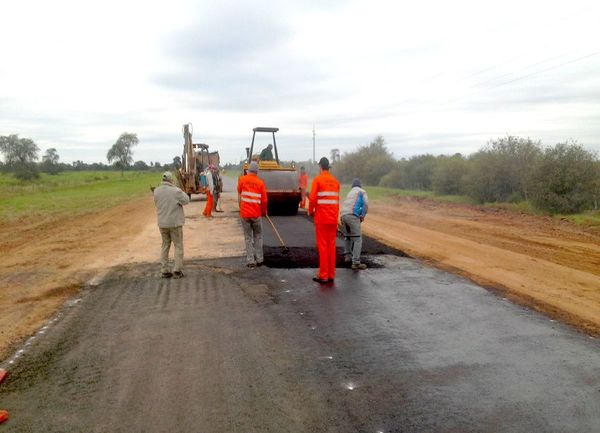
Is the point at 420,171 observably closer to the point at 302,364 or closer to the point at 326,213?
the point at 326,213

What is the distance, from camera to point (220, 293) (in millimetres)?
7578

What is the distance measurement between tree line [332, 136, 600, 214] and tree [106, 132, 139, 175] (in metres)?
73.4

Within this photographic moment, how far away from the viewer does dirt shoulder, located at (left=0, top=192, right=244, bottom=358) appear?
711 cm

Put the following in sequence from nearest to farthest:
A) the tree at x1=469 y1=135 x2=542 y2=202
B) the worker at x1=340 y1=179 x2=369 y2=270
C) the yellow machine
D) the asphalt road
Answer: the asphalt road < the worker at x1=340 y1=179 x2=369 y2=270 < the yellow machine < the tree at x1=469 y1=135 x2=542 y2=202

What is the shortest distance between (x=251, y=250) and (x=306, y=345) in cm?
440

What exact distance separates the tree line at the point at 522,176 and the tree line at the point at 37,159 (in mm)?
45027

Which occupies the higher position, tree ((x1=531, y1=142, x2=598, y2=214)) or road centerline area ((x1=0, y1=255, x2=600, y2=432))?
tree ((x1=531, y1=142, x2=598, y2=214))

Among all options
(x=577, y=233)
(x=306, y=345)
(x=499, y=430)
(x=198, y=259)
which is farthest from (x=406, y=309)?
(x=577, y=233)

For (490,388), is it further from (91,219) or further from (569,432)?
(91,219)

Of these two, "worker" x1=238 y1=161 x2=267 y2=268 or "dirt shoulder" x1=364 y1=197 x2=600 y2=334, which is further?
"worker" x1=238 y1=161 x2=267 y2=268

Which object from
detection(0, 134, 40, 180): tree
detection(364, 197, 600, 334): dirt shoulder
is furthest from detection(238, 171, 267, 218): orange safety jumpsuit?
detection(0, 134, 40, 180): tree

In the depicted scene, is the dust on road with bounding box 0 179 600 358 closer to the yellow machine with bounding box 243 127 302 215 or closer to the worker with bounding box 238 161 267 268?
the worker with bounding box 238 161 267 268

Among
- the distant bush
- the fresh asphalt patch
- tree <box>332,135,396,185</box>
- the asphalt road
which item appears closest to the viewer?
the asphalt road

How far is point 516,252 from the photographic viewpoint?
12.0m
